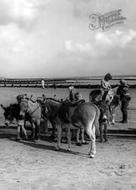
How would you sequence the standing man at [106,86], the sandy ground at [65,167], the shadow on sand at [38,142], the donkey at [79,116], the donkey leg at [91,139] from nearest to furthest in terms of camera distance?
the sandy ground at [65,167] < the donkey leg at [91,139] < the donkey at [79,116] < the shadow on sand at [38,142] < the standing man at [106,86]

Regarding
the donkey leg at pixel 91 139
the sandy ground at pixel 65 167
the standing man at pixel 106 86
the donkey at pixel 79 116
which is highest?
the standing man at pixel 106 86

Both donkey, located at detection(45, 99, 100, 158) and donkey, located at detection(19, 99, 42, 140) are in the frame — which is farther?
donkey, located at detection(19, 99, 42, 140)

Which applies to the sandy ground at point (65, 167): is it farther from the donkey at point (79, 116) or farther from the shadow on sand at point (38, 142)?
Result: the donkey at point (79, 116)

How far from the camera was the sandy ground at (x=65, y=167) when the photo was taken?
8.40 m

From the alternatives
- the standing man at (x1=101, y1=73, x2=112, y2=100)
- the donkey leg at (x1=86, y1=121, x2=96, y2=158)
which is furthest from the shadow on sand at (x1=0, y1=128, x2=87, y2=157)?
the standing man at (x1=101, y1=73, x2=112, y2=100)

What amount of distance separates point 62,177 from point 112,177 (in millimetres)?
1269

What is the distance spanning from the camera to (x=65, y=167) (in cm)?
1003

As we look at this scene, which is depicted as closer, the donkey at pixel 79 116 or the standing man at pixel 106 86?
the donkey at pixel 79 116

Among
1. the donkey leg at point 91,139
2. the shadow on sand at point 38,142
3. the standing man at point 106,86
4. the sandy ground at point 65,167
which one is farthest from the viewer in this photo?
the standing man at point 106,86

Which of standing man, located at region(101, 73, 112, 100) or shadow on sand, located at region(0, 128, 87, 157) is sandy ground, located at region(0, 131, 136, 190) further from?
standing man, located at region(101, 73, 112, 100)

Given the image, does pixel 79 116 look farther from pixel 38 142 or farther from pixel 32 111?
pixel 32 111

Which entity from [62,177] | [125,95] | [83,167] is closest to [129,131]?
[125,95]

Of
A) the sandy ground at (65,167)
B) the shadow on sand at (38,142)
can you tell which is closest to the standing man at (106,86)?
the sandy ground at (65,167)

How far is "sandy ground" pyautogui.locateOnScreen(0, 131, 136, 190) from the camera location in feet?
27.6
